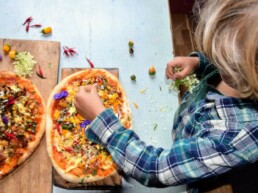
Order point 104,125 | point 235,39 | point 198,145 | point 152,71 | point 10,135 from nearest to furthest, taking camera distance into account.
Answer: point 235,39 → point 198,145 → point 104,125 → point 10,135 → point 152,71

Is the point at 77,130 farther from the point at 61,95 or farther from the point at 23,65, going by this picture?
the point at 23,65

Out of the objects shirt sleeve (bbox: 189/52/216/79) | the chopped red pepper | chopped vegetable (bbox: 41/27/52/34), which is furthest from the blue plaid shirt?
chopped vegetable (bbox: 41/27/52/34)

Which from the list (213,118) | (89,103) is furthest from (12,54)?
(213,118)

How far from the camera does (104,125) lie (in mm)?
986

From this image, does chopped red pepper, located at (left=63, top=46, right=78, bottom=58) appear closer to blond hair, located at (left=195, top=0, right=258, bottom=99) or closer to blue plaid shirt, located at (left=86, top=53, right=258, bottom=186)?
blue plaid shirt, located at (left=86, top=53, right=258, bottom=186)

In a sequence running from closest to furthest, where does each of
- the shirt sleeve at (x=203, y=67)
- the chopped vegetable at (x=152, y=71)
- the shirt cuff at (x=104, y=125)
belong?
the shirt cuff at (x=104, y=125), the shirt sleeve at (x=203, y=67), the chopped vegetable at (x=152, y=71)

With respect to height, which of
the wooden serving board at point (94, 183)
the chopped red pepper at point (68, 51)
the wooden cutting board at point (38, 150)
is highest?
the chopped red pepper at point (68, 51)

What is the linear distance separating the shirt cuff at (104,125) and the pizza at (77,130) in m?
0.25

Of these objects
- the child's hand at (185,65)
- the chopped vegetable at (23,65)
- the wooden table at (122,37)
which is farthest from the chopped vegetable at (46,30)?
the child's hand at (185,65)

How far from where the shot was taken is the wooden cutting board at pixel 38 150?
1202 millimetres

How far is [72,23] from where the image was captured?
1538 mm

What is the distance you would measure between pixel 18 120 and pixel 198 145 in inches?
29.8

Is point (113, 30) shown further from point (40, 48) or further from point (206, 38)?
point (206, 38)

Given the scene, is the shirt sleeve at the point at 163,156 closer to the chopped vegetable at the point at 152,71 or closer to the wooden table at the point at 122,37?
the wooden table at the point at 122,37
